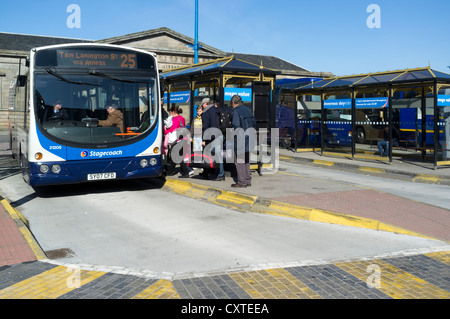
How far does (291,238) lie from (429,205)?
345 centimetres

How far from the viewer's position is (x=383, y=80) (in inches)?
589

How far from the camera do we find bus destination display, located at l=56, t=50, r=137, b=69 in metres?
9.24

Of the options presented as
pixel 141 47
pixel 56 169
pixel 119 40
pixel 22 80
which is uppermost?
pixel 119 40

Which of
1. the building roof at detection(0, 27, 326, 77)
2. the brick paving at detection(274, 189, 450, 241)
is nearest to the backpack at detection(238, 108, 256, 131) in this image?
the brick paving at detection(274, 189, 450, 241)

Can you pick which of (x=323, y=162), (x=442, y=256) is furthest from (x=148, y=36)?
(x=442, y=256)

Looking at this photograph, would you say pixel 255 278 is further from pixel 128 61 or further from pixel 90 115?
pixel 128 61

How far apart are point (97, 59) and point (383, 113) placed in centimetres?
1552

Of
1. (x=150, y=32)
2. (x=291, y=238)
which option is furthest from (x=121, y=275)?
(x=150, y=32)

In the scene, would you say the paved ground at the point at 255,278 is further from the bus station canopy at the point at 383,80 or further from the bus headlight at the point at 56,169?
the bus station canopy at the point at 383,80

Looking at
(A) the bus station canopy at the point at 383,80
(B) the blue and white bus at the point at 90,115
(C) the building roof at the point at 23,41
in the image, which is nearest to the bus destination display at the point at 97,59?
(B) the blue and white bus at the point at 90,115

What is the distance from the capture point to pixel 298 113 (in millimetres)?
19469

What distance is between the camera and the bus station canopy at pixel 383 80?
13305mm

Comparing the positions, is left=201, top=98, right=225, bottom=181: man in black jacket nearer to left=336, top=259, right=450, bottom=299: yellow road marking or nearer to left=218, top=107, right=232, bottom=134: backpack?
left=218, top=107, right=232, bottom=134: backpack

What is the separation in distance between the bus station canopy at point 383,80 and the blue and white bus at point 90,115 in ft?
26.6
